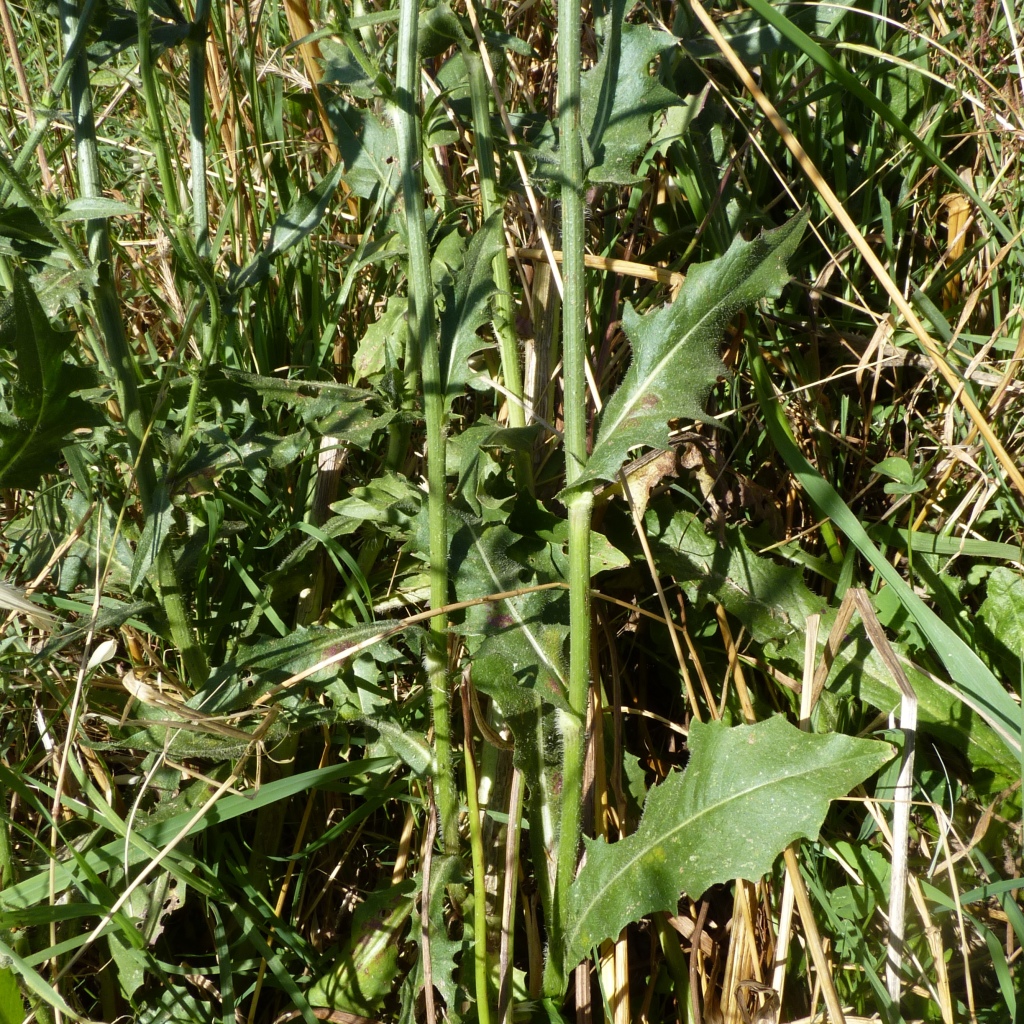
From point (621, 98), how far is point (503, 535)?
677 mm

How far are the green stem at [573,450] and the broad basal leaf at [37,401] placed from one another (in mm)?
681

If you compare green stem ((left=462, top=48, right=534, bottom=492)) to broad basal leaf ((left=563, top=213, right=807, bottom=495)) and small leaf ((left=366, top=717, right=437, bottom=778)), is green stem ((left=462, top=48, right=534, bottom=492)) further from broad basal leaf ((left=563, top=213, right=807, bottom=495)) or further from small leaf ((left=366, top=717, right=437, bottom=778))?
small leaf ((left=366, top=717, right=437, bottom=778))

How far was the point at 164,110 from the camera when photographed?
222cm

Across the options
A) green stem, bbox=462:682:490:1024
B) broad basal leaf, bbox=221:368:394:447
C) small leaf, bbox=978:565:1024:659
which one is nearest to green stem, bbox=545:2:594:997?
green stem, bbox=462:682:490:1024

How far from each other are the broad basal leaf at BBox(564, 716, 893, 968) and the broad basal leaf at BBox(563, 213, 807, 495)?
443 millimetres

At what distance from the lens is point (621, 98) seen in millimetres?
1385

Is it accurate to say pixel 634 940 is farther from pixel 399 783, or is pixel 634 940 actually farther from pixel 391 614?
pixel 391 614

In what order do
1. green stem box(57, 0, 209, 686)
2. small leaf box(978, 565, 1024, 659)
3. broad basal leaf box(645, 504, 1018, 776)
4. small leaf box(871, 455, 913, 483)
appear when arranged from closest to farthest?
1. green stem box(57, 0, 209, 686)
2. broad basal leaf box(645, 504, 1018, 776)
3. small leaf box(978, 565, 1024, 659)
4. small leaf box(871, 455, 913, 483)

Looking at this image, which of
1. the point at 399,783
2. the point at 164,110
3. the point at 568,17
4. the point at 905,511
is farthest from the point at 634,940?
the point at 164,110

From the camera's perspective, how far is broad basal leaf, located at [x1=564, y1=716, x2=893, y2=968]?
127 cm

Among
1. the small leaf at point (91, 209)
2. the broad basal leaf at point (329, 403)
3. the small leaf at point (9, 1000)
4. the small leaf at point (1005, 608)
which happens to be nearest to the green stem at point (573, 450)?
the broad basal leaf at point (329, 403)

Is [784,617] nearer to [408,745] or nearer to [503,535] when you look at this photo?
[503,535]

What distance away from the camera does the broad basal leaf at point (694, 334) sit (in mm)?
1343

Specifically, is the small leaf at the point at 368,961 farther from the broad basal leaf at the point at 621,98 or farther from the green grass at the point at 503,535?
the broad basal leaf at the point at 621,98
